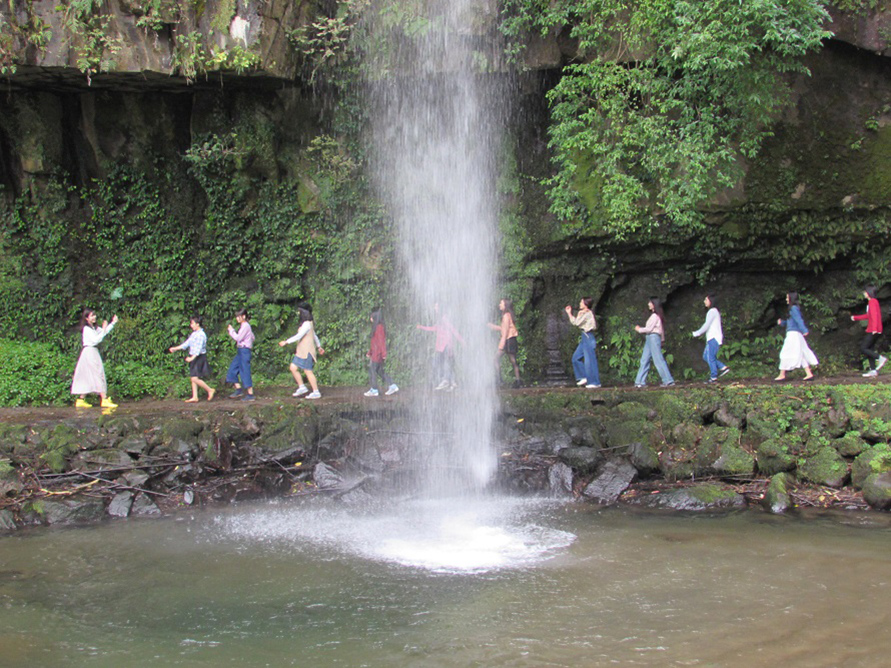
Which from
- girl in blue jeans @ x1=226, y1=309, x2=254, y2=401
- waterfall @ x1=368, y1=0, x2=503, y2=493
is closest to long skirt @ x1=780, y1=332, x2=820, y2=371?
waterfall @ x1=368, y1=0, x2=503, y2=493

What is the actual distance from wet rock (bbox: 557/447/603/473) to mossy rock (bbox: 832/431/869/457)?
10.1 ft

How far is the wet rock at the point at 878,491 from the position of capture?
30.4ft

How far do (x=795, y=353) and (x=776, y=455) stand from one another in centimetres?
272

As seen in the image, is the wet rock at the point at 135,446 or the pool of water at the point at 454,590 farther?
the wet rock at the point at 135,446

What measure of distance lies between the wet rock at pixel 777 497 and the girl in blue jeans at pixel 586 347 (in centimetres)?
364

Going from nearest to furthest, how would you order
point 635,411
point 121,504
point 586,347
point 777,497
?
point 777,497 → point 121,504 → point 635,411 → point 586,347

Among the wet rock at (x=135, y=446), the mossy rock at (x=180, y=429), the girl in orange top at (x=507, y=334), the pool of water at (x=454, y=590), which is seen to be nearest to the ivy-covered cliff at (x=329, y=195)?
the girl in orange top at (x=507, y=334)

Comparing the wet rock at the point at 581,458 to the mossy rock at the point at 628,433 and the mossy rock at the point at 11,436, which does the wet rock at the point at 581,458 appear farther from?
the mossy rock at the point at 11,436

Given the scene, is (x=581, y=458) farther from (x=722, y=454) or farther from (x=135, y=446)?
(x=135, y=446)

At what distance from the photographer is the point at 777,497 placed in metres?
9.48

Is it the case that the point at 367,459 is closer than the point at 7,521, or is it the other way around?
the point at 7,521

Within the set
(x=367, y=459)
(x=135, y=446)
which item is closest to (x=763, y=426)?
(x=367, y=459)

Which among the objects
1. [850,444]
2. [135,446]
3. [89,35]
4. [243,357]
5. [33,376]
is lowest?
[135,446]

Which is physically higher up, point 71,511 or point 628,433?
point 628,433
